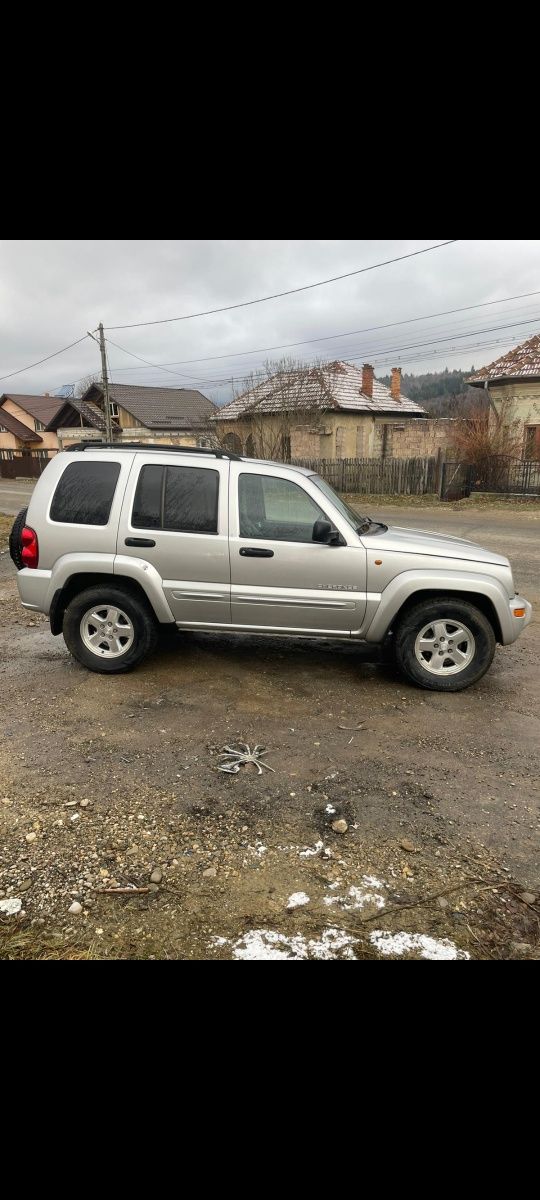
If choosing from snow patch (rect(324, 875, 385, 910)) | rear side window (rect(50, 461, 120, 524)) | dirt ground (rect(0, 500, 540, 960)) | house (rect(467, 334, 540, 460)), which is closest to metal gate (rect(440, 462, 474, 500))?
house (rect(467, 334, 540, 460))

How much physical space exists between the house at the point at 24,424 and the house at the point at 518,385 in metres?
40.0

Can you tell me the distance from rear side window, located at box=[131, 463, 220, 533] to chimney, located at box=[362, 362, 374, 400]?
26.5 m

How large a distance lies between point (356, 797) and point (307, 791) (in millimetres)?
268

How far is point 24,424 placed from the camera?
53.8 metres

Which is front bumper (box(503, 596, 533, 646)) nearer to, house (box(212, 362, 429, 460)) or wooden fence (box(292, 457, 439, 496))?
wooden fence (box(292, 457, 439, 496))

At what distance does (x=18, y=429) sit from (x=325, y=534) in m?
56.1

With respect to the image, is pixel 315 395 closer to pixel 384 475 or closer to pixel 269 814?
pixel 384 475

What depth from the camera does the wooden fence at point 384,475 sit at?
1997 cm

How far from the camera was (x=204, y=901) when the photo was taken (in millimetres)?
2342

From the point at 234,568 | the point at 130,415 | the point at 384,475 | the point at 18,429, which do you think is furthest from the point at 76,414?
the point at 234,568

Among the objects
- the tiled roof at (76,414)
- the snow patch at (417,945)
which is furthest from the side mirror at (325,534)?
the tiled roof at (76,414)

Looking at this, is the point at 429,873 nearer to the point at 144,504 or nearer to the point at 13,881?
the point at 13,881

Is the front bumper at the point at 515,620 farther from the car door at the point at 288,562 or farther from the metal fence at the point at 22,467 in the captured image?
the metal fence at the point at 22,467
